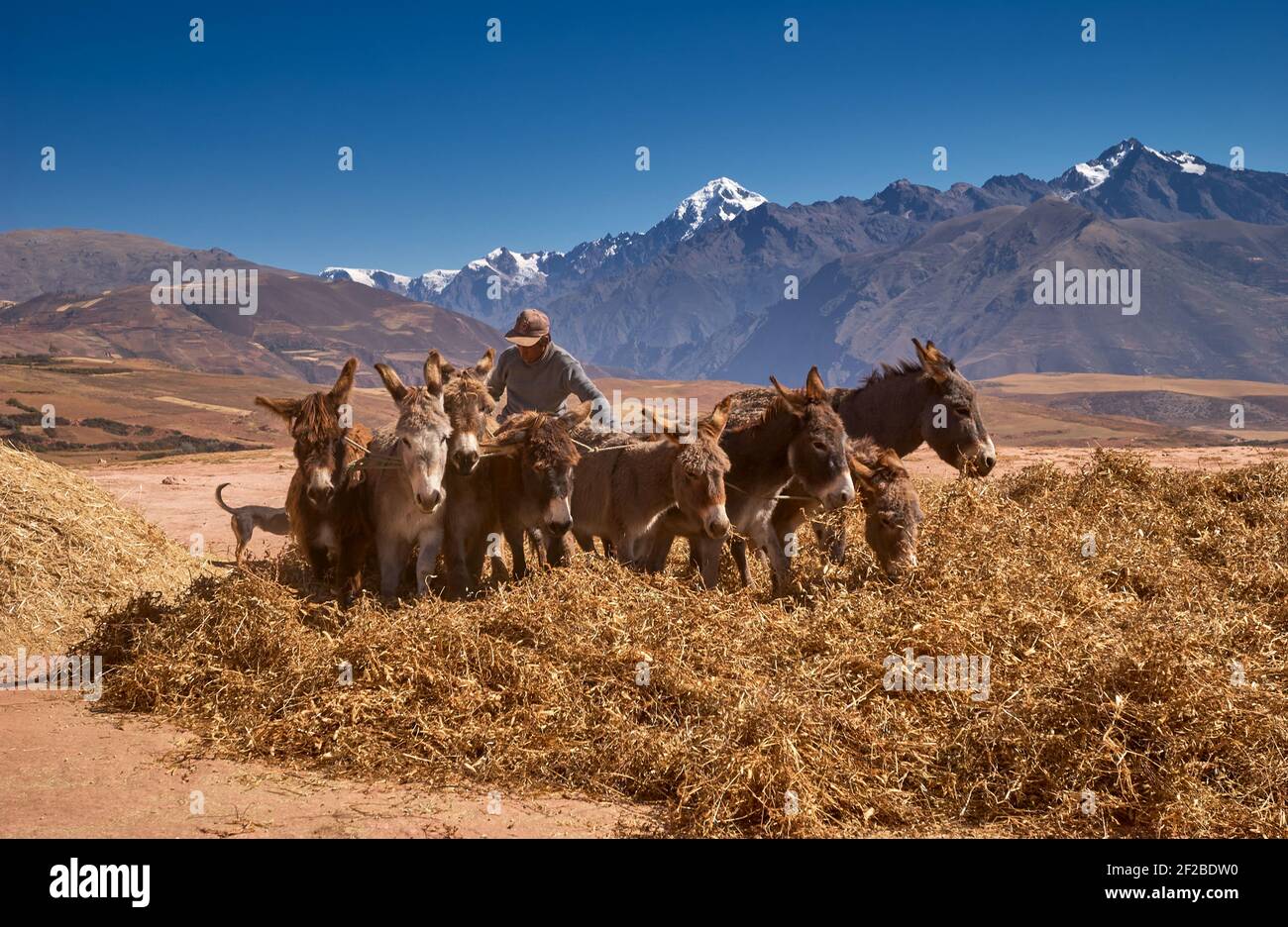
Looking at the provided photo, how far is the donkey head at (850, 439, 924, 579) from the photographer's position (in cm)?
786

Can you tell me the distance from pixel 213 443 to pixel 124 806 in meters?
41.2

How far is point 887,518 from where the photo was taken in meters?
8.03

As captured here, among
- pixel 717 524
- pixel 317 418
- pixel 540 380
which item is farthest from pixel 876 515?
pixel 317 418

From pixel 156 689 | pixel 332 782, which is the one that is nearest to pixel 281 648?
pixel 156 689

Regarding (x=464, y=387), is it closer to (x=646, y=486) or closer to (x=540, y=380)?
(x=646, y=486)

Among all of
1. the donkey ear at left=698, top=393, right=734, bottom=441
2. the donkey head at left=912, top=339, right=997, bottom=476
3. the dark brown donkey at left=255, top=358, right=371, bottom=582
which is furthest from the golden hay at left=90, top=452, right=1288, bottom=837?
the donkey head at left=912, top=339, right=997, bottom=476

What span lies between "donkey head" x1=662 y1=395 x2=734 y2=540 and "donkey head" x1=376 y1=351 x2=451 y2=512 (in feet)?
6.88

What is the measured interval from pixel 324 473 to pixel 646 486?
9.58 ft

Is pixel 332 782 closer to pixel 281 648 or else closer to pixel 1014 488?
pixel 281 648

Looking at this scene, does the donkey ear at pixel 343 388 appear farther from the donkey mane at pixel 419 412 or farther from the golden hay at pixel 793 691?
the golden hay at pixel 793 691

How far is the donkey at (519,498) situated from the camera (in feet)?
25.2

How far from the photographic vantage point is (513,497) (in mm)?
8078

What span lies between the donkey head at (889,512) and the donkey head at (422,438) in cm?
386

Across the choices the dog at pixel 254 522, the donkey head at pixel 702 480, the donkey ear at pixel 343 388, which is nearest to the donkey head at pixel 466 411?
the donkey ear at pixel 343 388
